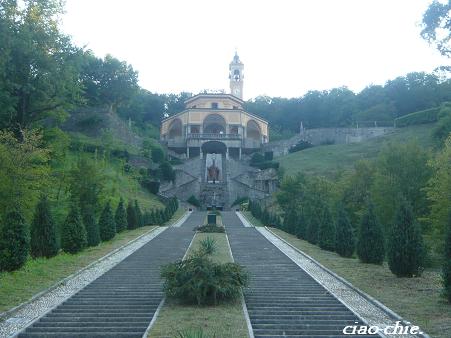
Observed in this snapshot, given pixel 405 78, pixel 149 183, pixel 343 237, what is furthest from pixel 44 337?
pixel 405 78

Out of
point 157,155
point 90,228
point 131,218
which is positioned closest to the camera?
point 90,228

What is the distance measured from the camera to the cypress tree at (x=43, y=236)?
755 inches

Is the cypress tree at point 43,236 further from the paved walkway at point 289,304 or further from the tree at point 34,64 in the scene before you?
Result: the tree at point 34,64

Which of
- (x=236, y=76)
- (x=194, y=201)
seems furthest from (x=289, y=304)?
(x=236, y=76)

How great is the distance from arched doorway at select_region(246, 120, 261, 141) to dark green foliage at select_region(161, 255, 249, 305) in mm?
65148

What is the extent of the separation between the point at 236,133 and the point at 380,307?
62858 millimetres

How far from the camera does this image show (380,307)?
11070 millimetres

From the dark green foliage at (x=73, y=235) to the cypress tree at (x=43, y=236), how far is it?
1274mm

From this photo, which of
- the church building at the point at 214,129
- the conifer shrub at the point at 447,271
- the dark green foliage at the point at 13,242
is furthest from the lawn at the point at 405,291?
the church building at the point at 214,129

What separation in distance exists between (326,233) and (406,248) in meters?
8.57

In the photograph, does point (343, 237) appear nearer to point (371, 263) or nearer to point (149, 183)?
point (371, 263)

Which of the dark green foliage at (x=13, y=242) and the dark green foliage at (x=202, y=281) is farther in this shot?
the dark green foliage at (x=13, y=242)

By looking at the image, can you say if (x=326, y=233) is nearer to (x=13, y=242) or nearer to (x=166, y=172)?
(x=13, y=242)

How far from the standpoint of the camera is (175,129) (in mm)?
77000
